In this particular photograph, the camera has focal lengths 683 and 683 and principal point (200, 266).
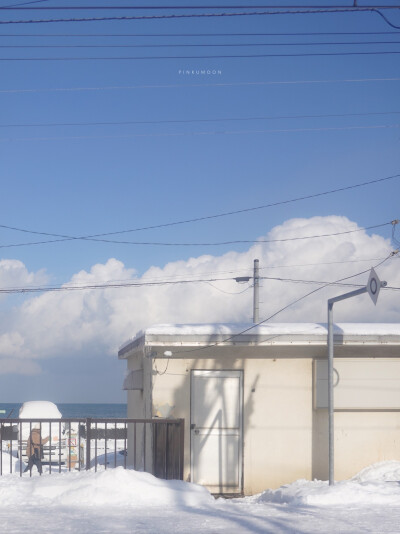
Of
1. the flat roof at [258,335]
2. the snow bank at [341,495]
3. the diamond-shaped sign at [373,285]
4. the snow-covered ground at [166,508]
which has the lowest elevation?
the snow bank at [341,495]

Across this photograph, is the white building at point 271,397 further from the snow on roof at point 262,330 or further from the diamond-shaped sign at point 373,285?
the diamond-shaped sign at point 373,285

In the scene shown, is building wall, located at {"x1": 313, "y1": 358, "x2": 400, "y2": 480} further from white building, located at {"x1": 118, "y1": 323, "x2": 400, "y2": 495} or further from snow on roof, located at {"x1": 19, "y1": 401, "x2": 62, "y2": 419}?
snow on roof, located at {"x1": 19, "y1": 401, "x2": 62, "y2": 419}

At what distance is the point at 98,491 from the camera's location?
9852 mm

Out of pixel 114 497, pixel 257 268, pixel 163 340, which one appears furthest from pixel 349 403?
pixel 257 268

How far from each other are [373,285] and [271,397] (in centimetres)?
439

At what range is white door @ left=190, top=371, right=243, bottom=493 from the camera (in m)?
14.3

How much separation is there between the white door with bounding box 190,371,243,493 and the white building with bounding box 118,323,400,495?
0.02 m

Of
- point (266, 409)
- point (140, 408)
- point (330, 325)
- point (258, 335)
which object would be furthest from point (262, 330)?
point (140, 408)

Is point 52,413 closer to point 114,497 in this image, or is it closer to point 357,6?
point 114,497

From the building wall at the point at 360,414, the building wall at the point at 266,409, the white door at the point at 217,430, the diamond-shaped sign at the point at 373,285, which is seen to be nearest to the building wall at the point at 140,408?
the building wall at the point at 266,409

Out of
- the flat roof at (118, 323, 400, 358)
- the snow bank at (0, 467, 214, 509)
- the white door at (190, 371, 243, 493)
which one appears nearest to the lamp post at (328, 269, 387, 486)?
the flat roof at (118, 323, 400, 358)

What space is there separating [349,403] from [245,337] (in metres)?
2.66

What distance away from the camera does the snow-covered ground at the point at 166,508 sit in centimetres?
813

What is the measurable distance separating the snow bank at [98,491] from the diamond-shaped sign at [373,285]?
4.16 m
